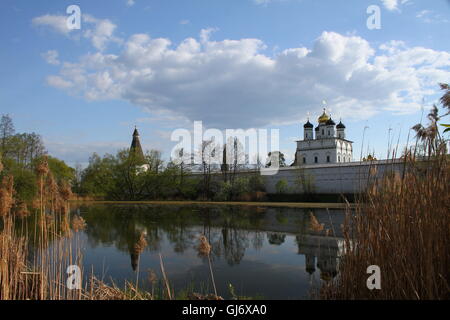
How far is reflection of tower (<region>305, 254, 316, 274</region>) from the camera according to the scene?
678 centimetres

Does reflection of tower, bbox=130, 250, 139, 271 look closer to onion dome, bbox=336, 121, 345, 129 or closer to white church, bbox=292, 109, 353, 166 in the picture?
white church, bbox=292, 109, 353, 166

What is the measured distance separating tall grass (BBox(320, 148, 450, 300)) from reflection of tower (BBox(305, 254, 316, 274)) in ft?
Result: 11.9

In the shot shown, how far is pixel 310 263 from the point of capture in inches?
291

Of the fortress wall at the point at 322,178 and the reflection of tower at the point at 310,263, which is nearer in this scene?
the reflection of tower at the point at 310,263

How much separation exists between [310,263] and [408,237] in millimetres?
4942

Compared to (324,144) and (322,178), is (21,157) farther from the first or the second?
(324,144)

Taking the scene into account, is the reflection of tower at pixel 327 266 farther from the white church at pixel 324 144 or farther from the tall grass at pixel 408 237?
the white church at pixel 324 144

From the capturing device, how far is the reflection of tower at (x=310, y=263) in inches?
267

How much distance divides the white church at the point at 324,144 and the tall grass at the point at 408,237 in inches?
1859

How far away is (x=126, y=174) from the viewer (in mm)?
37438

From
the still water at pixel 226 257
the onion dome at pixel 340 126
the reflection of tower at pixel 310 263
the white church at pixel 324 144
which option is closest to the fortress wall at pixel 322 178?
the white church at pixel 324 144

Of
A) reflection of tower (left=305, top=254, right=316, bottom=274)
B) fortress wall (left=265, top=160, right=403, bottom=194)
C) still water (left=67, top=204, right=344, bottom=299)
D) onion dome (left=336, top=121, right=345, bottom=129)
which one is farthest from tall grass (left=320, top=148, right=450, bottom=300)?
onion dome (left=336, top=121, right=345, bottom=129)

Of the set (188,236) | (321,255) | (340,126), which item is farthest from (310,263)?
(340,126)
